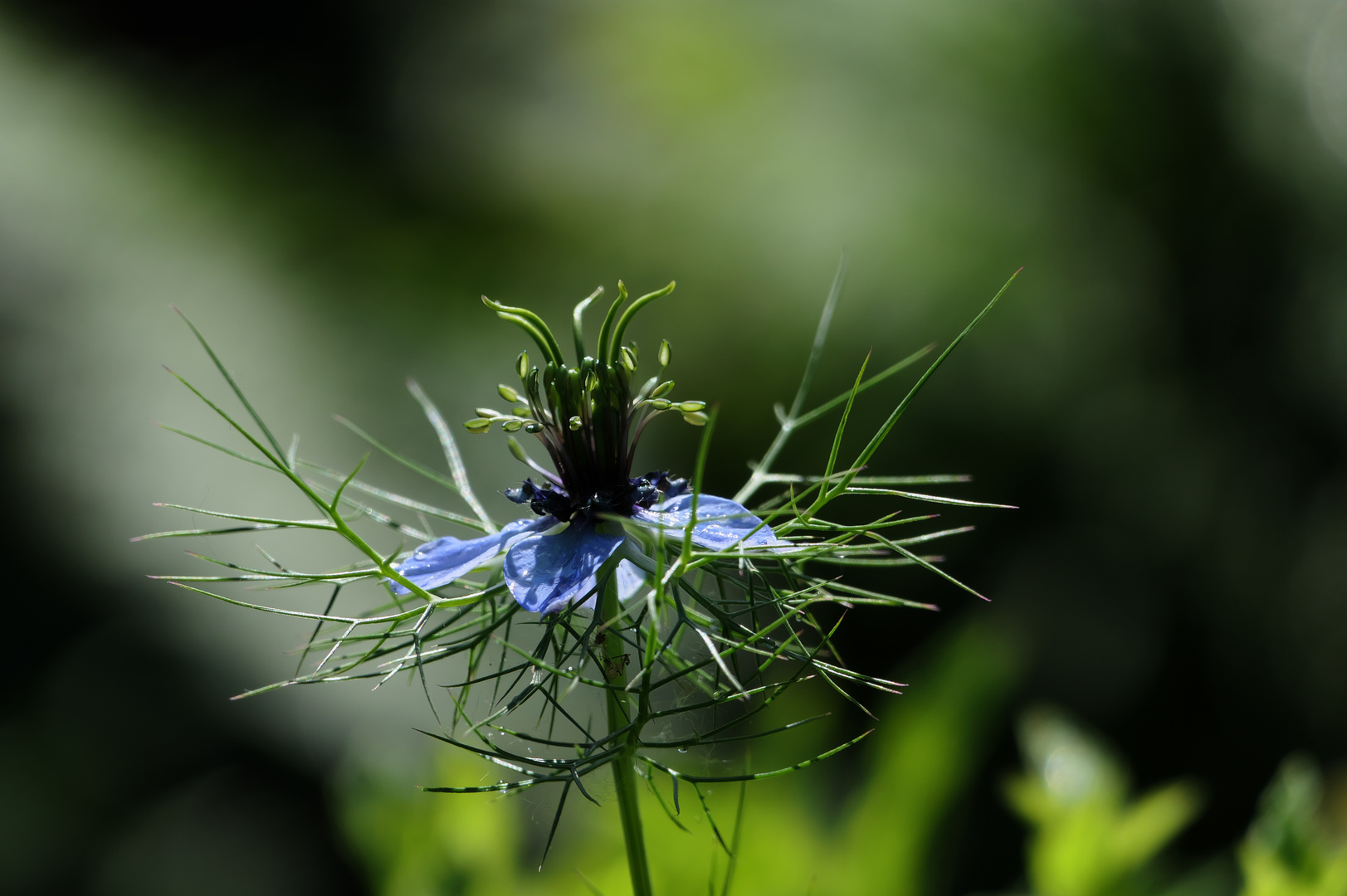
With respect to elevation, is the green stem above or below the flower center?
below

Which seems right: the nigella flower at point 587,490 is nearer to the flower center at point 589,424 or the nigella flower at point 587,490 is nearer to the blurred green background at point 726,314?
the flower center at point 589,424

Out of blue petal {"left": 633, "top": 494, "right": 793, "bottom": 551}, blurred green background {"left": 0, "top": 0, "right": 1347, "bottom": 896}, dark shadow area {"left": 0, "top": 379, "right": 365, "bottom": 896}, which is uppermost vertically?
blue petal {"left": 633, "top": 494, "right": 793, "bottom": 551}

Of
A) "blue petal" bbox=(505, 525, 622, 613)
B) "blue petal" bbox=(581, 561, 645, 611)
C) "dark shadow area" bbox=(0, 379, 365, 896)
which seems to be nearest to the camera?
"blue petal" bbox=(505, 525, 622, 613)

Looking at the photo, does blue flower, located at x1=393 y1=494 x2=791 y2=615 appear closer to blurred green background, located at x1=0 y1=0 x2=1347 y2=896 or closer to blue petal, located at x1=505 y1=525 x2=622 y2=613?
blue petal, located at x1=505 y1=525 x2=622 y2=613

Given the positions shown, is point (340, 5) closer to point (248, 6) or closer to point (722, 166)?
point (248, 6)

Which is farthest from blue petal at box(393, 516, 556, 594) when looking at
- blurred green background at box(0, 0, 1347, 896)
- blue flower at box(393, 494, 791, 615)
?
blurred green background at box(0, 0, 1347, 896)

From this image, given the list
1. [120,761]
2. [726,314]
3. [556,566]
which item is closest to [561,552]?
[556,566]

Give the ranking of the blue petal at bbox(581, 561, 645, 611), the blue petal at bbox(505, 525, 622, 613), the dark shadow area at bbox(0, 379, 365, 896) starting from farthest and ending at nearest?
the dark shadow area at bbox(0, 379, 365, 896) → the blue petal at bbox(581, 561, 645, 611) → the blue petal at bbox(505, 525, 622, 613)

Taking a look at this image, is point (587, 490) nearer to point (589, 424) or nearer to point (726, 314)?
point (589, 424)
